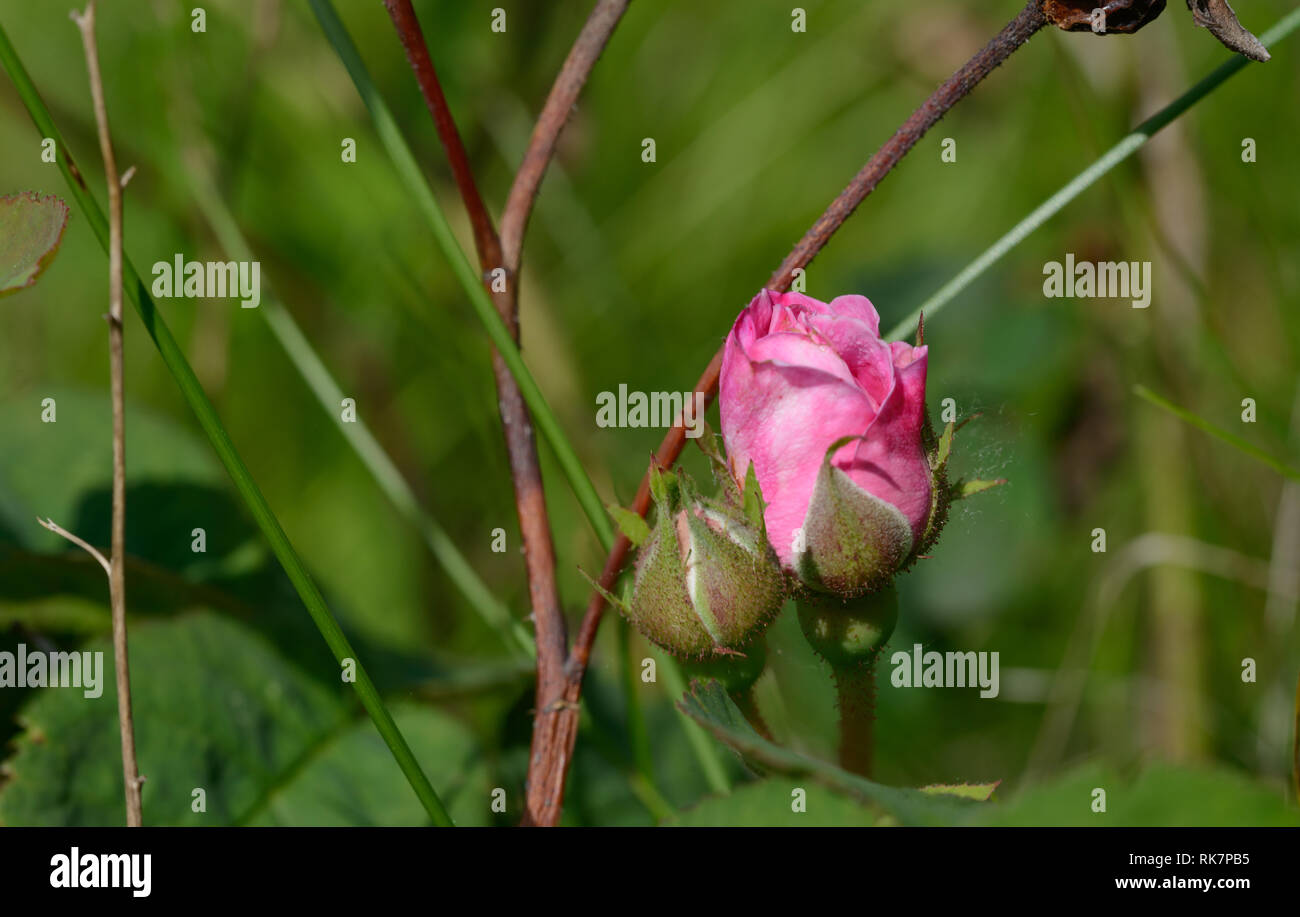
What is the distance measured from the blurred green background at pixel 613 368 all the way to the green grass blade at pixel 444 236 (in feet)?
1.11

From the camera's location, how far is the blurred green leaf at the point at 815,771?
50 centimetres

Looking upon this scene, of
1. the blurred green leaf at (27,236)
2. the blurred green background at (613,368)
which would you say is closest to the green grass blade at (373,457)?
the blurred green background at (613,368)

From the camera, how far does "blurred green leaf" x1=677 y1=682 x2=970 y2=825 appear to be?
0.50 metres

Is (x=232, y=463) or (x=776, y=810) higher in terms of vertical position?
(x=232, y=463)

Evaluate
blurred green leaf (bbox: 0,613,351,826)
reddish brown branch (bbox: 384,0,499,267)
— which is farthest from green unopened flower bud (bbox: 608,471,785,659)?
blurred green leaf (bbox: 0,613,351,826)

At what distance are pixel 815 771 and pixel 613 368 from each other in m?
1.25

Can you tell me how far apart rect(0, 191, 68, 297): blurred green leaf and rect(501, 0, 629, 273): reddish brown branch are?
27 centimetres

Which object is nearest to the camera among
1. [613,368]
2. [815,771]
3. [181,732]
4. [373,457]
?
[815,771]

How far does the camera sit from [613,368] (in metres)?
1.71

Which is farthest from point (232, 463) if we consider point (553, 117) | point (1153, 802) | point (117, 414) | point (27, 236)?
point (1153, 802)

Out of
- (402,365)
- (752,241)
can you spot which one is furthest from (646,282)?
(402,365)

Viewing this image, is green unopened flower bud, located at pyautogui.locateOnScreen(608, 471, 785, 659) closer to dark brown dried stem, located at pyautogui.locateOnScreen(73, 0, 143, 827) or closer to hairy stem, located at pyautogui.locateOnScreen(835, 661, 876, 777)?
hairy stem, located at pyautogui.locateOnScreen(835, 661, 876, 777)

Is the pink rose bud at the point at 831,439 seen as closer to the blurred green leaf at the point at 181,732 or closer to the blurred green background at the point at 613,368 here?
the blurred green background at the point at 613,368

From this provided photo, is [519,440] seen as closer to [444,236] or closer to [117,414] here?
[444,236]
